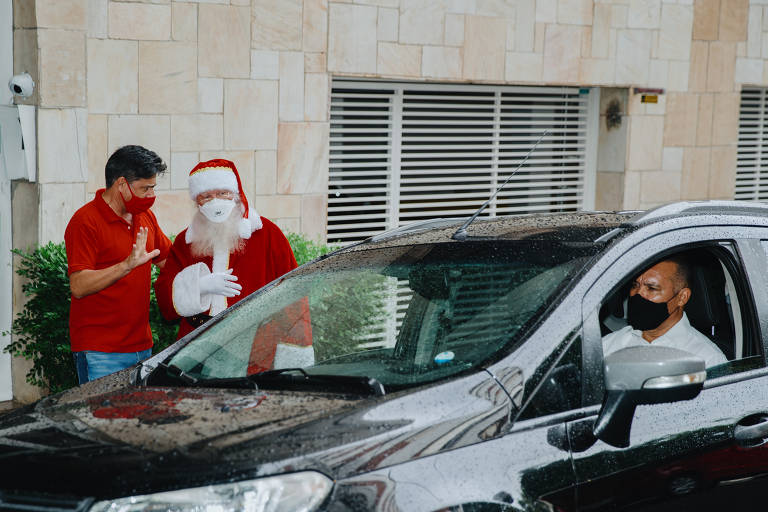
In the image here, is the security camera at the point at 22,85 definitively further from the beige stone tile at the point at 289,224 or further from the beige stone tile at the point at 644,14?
the beige stone tile at the point at 644,14

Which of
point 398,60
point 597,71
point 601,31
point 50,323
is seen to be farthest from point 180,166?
point 601,31

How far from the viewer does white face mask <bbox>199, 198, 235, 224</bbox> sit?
18.1 ft

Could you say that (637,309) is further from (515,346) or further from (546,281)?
(515,346)

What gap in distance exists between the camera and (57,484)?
2.72 meters

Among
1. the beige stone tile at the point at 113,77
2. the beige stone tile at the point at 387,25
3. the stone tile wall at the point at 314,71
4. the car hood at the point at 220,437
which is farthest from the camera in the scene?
the beige stone tile at the point at 387,25

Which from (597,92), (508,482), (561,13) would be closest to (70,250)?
(508,482)

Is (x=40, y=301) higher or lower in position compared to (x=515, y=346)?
lower

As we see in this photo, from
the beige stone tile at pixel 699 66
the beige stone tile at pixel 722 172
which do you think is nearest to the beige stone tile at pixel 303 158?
the beige stone tile at pixel 699 66

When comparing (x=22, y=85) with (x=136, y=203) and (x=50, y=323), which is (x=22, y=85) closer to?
(x=50, y=323)

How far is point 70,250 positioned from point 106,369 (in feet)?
2.09

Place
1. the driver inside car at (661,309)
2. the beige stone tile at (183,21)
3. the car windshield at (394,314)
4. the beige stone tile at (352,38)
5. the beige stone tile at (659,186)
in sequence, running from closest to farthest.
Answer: the car windshield at (394,314), the driver inside car at (661,309), the beige stone tile at (183,21), the beige stone tile at (352,38), the beige stone tile at (659,186)

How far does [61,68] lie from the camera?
764cm

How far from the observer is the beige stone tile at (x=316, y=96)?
9.06 meters

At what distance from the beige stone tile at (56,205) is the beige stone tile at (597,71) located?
17.8 ft
